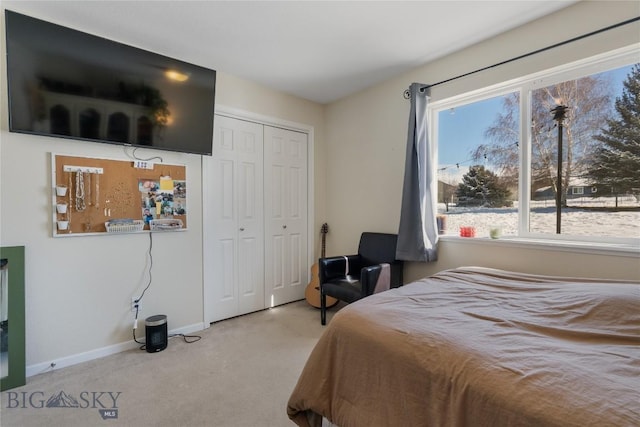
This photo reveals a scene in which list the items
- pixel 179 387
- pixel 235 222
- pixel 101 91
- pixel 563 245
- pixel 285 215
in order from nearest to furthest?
pixel 179 387 < pixel 563 245 < pixel 101 91 < pixel 235 222 < pixel 285 215

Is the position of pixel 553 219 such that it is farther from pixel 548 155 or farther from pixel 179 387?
pixel 179 387

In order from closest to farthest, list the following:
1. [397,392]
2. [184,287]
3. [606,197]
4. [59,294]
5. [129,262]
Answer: [397,392], [606,197], [59,294], [129,262], [184,287]

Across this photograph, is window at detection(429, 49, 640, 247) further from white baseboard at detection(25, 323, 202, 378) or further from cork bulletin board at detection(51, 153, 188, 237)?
white baseboard at detection(25, 323, 202, 378)

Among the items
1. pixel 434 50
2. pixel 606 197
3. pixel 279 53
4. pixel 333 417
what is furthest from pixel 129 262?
pixel 606 197

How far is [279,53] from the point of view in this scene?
8.37ft

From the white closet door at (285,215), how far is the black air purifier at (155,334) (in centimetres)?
117

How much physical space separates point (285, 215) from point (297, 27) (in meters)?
1.98

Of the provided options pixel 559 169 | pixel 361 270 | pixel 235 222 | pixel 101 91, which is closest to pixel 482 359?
pixel 361 270

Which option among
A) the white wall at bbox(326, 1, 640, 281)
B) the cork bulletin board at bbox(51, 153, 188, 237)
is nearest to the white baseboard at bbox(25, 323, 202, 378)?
the cork bulletin board at bbox(51, 153, 188, 237)

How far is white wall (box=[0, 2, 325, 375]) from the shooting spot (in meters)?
1.97

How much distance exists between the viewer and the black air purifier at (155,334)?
90.9 inches

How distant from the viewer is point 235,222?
121 inches

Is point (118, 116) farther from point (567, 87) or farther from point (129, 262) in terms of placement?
point (567, 87)

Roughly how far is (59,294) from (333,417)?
2188 mm
